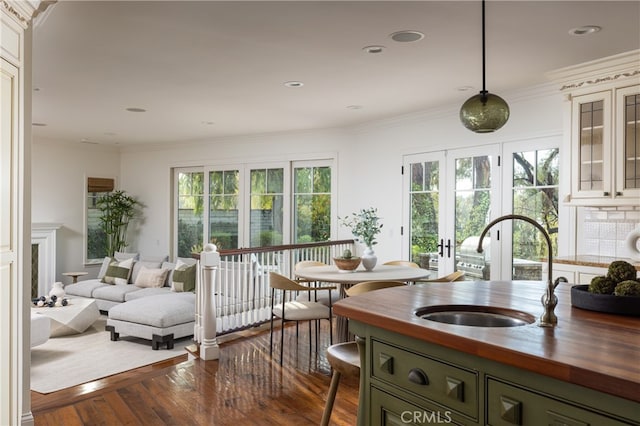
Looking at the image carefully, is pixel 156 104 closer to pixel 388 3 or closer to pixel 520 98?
pixel 388 3

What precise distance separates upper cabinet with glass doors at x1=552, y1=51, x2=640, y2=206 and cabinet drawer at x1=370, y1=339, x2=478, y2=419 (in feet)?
10.6

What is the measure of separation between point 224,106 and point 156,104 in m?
0.83

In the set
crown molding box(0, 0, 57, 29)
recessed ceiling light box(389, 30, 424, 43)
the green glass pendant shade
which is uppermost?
recessed ceiling light box(389, 30, 424, 43)

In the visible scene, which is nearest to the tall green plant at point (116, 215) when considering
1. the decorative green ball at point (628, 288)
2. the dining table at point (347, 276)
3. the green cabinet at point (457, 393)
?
the dining table at point (347, 276)

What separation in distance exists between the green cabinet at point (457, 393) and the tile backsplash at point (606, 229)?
334 cm

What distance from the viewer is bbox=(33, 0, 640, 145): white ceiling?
10.2 ft

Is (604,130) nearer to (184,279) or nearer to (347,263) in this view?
(347,263)

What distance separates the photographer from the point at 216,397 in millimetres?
3582

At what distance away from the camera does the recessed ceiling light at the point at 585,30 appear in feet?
11.0

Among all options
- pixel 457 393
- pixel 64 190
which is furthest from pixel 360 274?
pixel 64 190

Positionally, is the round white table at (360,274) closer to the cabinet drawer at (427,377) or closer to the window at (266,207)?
the cabinet drawer at (427,377)

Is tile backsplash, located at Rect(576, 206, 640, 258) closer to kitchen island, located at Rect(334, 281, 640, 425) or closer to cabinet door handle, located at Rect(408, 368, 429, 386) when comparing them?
kitchen island, located at Rect(334, 281, 640, 425)

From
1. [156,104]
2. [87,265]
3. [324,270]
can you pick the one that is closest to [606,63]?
[324,270]

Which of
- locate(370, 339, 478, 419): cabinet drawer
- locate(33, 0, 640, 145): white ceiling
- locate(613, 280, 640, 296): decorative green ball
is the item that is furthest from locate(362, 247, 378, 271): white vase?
locate(613, 280, 640, 296): decorative green ball
